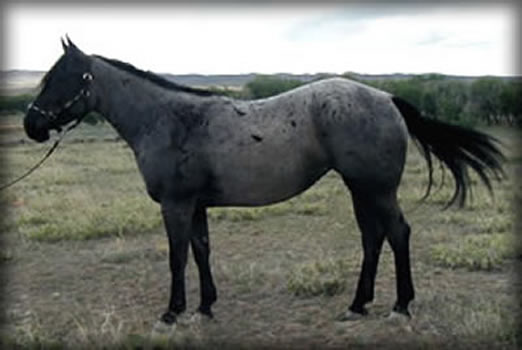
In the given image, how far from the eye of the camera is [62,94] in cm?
516

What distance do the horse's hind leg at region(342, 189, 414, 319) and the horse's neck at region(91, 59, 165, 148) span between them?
2.31 meters

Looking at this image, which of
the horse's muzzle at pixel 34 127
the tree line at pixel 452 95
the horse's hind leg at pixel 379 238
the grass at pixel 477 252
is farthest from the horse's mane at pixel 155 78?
the tree line at pixel 452 95

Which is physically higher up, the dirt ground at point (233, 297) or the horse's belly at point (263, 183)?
the horse's belly at point (263, 183)

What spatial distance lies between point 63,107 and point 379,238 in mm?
3529

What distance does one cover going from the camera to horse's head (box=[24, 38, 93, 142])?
203 inches

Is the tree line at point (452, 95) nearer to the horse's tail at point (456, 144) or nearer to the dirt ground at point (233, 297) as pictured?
the dirt ground at point (233, 297)

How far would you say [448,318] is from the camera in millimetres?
4914

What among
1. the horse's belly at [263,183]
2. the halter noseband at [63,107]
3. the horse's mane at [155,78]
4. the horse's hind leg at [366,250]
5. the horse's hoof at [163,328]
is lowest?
the horse's hoof at [163,328]

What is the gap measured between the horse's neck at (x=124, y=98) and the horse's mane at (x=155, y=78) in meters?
0.05

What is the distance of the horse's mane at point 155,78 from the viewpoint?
17.4 ft

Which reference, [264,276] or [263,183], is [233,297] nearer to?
[264,276]

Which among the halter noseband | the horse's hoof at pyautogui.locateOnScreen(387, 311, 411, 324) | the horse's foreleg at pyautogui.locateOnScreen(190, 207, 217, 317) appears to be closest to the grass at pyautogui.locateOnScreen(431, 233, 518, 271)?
the horse's hoof at pyautogui.locateOnScreen(387, 311, 411, 324)

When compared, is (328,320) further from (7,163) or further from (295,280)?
(7,163)

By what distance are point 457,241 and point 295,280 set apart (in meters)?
3.30
